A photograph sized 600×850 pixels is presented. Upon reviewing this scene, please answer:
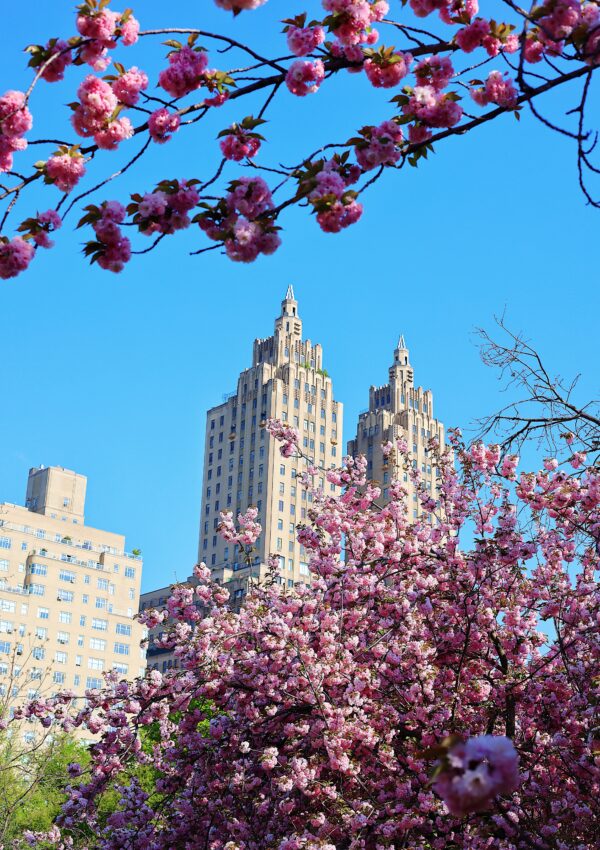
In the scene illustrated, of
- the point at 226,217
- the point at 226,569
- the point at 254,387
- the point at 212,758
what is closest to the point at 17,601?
the point at 226,569

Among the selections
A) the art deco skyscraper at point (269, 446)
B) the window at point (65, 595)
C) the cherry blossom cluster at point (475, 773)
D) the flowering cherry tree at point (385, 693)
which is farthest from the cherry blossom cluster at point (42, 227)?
the window at point (65, 595)

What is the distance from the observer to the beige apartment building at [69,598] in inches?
3268

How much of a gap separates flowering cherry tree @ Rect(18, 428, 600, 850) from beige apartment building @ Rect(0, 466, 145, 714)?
72.6m

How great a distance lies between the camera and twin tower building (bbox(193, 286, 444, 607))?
9131 centimetres

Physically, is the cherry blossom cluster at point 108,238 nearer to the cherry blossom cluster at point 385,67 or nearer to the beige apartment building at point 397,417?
the cherry blossom cluster at point 385,67

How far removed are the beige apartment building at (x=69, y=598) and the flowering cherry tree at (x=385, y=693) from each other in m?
72.6

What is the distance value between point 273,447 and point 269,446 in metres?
0.80

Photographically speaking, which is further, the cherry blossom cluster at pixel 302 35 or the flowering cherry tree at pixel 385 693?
the flowering cherry tree at pixel 385 693

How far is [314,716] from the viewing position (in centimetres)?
1010

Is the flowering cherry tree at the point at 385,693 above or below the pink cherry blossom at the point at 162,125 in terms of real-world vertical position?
below

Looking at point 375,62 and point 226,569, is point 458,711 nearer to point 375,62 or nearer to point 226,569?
point 375,62

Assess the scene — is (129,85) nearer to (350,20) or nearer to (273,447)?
(350,20)

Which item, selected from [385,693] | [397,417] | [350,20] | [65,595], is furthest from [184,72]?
[397,417]

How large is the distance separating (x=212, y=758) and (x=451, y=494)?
13.4 ft
